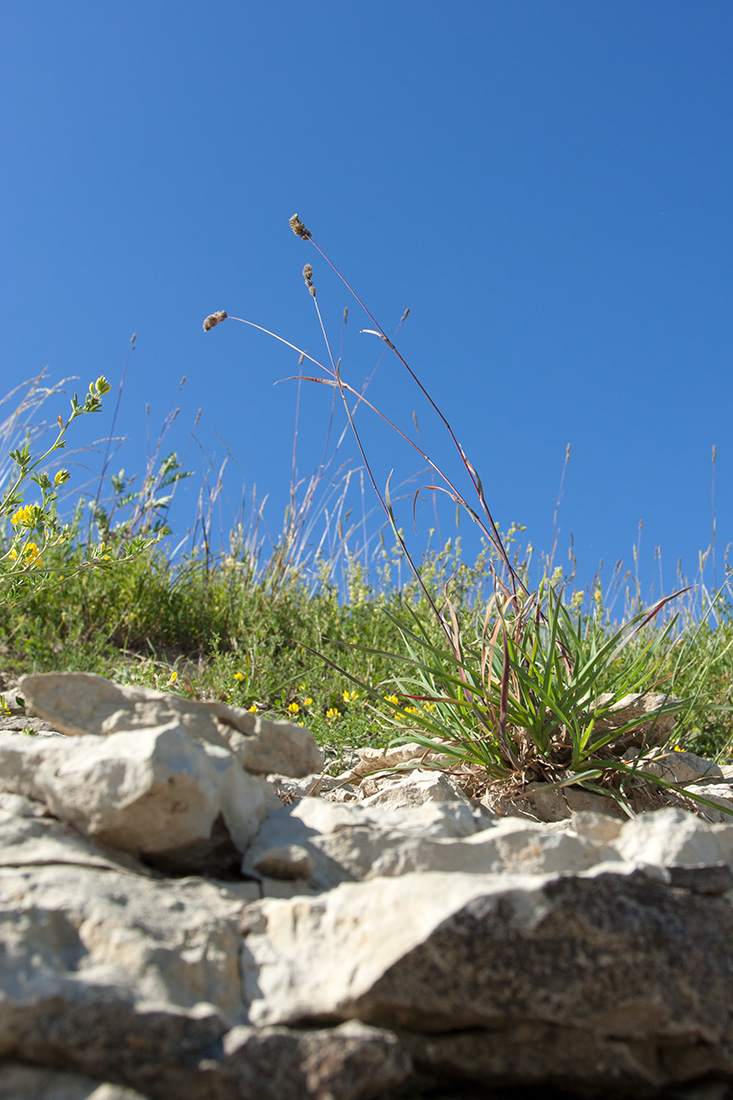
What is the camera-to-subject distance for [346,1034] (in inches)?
43.1

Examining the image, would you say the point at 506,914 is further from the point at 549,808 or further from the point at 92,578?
the point at 92,578

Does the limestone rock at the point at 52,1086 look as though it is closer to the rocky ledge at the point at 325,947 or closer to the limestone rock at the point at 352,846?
the rocky ledge at the point at 325,947

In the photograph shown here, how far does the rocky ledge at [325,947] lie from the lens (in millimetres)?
1058

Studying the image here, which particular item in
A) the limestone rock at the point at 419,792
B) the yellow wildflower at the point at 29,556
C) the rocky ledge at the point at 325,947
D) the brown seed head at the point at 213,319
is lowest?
the rocky ledge at the point at 325,947

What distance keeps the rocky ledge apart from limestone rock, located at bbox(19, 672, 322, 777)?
0.44 feet

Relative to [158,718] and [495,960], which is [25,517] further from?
[495,960]

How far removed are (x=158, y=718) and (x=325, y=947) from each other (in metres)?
0.68

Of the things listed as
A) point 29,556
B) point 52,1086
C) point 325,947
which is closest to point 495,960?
point 325,947

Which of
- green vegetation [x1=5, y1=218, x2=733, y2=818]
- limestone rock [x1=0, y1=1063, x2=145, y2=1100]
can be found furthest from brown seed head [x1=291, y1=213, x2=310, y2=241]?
limestone rock [x1=0, y1=1063, x2=145, y2=1100]

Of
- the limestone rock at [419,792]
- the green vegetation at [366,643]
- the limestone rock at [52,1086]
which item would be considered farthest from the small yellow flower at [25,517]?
the limestone rock at [52,1086]

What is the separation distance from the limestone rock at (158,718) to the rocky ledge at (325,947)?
13 centimetres

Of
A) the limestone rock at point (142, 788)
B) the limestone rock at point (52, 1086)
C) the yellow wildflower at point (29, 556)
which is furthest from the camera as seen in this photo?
the yellow wildflower at point (29, 556)

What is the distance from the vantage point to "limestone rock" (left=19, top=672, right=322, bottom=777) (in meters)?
1.72

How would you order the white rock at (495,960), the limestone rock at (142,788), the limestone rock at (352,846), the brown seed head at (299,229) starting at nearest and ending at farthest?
the white rock at (495,960)
the limestone rock at (142,788)
the limestone rock at (352,846)
the brown seed head at (299,229)
